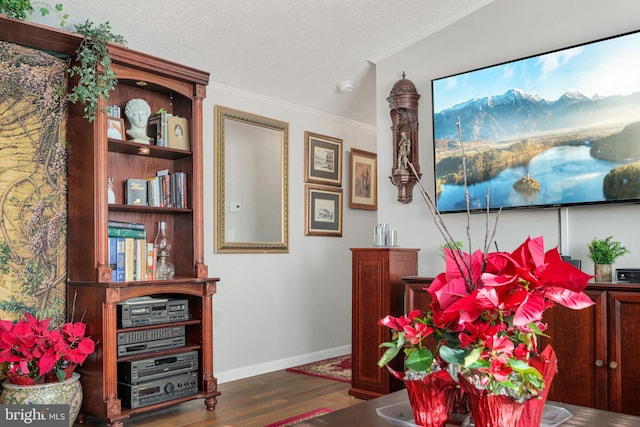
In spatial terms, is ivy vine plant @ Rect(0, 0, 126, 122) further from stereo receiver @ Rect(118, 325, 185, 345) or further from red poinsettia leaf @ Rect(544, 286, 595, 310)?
red poinsettia leaf @ Rect(544, 286, 595, 310)

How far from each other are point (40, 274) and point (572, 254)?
3149mm

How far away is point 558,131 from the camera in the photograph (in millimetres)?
3398

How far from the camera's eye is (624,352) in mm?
2809

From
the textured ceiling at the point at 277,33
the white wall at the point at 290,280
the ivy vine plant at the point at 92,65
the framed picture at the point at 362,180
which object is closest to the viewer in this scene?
the ivy vine plant at the point at 92,65

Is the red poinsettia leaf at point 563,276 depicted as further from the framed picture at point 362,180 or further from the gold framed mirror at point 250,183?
the framed picture at point 362,180

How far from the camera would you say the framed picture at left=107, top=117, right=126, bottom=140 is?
3.43 metres

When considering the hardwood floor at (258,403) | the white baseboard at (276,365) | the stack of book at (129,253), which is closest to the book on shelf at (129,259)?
the stack of book at (129,253)

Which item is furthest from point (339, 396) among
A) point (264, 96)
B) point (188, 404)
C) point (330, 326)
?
point (264, 96)

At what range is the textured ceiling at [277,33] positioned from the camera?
3.46 metres

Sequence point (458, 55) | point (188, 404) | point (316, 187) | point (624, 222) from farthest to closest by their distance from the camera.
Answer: point (316, 187) → point (458, 55) → point (188, 404) → point (624, 222)

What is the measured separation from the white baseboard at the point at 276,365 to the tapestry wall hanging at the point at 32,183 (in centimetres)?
148

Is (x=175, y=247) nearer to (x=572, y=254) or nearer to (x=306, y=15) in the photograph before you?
(x=306, y=15)

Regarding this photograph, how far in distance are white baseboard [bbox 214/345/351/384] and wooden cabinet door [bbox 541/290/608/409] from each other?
2.39 metres

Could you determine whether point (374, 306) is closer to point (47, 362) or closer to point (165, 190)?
point (165, 190)
